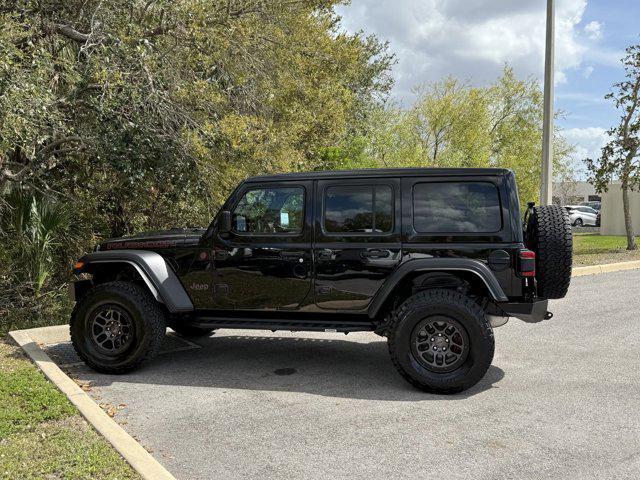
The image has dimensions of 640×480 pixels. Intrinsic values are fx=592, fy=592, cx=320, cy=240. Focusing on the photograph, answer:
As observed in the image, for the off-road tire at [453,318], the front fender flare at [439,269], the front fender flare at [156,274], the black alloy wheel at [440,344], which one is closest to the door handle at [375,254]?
the front fender flare at [439,269]

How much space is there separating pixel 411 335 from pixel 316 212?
1.43 metres

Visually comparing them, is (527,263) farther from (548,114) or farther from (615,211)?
(615,211)

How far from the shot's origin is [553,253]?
5.20 metres

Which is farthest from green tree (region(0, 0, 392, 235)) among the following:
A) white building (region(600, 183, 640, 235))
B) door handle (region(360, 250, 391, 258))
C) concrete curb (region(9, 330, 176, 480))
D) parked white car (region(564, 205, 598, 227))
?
parked white car (region(564, 205, 598, 227))

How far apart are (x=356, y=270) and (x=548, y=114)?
28.2ft

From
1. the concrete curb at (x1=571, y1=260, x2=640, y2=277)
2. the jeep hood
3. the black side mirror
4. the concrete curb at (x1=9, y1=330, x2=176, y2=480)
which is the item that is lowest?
the concrete curb at (x1=9, y1=330, x2=176, y2=480)

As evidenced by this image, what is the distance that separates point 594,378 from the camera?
5.54 meters

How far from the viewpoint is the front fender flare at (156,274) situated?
5.66 m

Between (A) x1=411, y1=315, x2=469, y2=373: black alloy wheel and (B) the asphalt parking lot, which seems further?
(A) x1=411, y1=315, x2=469, y2=373: black alloy wheel

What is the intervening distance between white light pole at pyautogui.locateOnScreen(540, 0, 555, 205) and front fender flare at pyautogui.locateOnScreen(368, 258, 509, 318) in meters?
7.18

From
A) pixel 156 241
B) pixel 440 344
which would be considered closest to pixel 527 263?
pixel 440 344

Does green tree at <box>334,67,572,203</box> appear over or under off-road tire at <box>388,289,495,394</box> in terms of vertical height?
over

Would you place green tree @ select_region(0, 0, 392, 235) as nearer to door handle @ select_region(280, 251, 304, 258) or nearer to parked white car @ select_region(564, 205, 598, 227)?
door handle @ select_region(280, 251, 304, 258)

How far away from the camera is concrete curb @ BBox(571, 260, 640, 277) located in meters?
13.1
